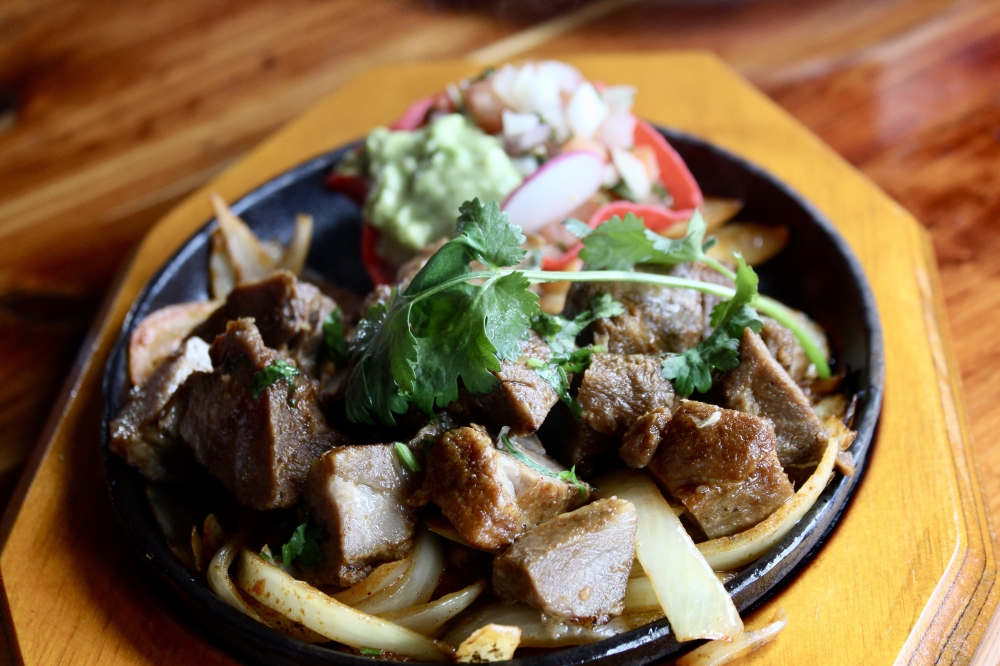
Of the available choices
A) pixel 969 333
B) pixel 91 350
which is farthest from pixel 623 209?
pixel 91 350

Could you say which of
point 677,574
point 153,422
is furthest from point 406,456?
point 153,422

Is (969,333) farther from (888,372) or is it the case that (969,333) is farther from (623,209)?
Result: (623,209)

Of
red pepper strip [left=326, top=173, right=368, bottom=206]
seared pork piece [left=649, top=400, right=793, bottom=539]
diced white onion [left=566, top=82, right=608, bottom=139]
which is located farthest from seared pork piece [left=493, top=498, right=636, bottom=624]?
red pepper strip [left=326, top=173, right=368, bottom=206]

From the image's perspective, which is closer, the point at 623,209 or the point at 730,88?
the point at 623,209

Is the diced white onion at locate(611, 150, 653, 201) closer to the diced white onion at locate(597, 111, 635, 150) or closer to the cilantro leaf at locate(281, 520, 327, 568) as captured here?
the diced white onion at locate(597, 111, 635, 150)

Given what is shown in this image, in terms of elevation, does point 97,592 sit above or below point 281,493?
below

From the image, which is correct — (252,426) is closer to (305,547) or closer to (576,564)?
(305,547)
